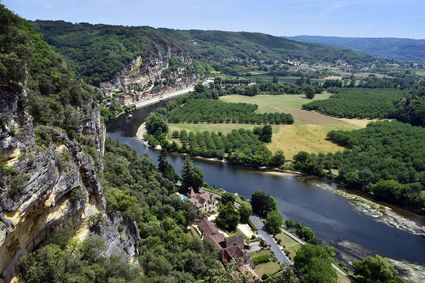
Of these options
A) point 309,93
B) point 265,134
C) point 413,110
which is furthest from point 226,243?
point 309,93

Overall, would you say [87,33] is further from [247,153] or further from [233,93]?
[247,153]

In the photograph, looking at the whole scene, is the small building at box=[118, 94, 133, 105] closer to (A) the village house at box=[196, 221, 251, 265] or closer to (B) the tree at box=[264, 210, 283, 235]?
(A) the village house at box=[196, 221, 251, 265]

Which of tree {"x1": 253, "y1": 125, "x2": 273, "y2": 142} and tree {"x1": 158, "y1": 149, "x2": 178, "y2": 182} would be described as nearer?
tree {"x1": 158, "y1": 149, "x2": 178, "y2": 182}

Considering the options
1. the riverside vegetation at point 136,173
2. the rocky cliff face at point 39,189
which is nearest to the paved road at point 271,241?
the riverside vegetation at point 136,173

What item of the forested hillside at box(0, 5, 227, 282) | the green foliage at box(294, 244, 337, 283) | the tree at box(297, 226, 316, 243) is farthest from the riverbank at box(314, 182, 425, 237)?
the forested hillside at box(0, 5, 227, 282)

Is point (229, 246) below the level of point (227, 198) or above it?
above

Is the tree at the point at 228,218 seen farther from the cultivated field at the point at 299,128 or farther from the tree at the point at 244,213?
the cultivated field at the point at 299,128

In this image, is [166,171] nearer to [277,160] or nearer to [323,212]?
[323,212]
